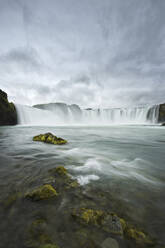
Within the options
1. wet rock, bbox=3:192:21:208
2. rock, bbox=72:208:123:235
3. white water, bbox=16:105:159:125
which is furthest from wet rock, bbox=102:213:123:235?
white water, bbox=16:105:159:125

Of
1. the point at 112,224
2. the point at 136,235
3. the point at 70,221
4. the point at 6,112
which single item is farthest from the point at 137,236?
the point at 6,112

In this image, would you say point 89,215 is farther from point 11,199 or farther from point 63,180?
point 11,199

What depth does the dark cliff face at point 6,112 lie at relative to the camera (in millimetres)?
23361

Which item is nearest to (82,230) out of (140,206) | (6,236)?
(6,236)

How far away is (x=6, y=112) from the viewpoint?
968 inches

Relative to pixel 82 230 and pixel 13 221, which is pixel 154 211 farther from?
pixel 13 221

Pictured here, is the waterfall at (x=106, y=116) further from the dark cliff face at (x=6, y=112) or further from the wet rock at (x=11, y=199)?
the wet rock at (x=11, y=199)

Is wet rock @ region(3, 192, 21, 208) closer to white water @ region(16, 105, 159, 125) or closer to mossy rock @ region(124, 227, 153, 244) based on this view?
mossy rock @ region(124, 227, 153, 244)

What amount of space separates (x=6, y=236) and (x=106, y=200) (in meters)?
1.50

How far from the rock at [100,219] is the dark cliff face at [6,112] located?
28183 millimetres

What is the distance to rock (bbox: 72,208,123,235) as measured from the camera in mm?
1335

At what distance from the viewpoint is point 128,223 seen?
1.43 meters

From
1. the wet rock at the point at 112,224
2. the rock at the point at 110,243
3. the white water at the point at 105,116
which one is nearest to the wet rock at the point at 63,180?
the wet rock at the point at 112,224

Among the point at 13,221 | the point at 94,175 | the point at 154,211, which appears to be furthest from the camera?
the point at 94,175
